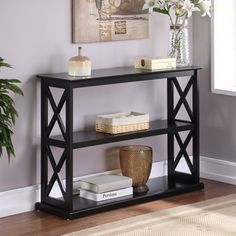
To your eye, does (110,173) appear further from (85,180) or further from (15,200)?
(15,200)

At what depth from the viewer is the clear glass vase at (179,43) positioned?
531 centimetres

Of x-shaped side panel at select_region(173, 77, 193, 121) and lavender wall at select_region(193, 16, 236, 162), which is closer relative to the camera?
x-shaped side panel at select_region(173, 77, 193, 121)

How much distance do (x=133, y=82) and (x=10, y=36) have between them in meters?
1.11

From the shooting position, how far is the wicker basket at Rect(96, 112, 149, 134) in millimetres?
4898

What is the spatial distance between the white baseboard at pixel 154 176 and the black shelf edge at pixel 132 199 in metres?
0.07

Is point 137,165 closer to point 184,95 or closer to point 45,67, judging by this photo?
point 184,95

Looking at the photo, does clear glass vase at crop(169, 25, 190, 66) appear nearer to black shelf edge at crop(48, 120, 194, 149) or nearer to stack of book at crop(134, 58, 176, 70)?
stack of book at crop(134, 58, 176, 70)

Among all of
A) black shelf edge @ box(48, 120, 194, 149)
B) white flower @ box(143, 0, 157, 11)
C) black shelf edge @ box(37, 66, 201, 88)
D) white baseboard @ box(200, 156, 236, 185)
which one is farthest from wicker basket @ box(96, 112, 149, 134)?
white baseboard @ box(200, 156, 236, 185)

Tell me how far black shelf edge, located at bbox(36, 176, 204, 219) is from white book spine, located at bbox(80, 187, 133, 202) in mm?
33

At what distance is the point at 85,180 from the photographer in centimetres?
501

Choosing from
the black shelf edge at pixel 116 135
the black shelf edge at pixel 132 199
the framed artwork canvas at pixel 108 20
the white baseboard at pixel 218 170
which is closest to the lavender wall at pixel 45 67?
the framed artwork canvas at pixel 108 20

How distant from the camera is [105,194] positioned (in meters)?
4.91

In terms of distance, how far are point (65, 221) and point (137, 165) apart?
0.77 m

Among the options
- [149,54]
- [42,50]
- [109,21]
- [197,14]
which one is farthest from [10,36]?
[197,14]
